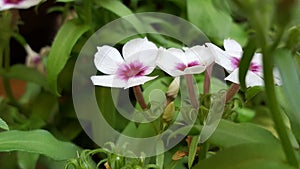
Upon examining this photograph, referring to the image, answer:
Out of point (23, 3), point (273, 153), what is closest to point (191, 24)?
point (23, 3)

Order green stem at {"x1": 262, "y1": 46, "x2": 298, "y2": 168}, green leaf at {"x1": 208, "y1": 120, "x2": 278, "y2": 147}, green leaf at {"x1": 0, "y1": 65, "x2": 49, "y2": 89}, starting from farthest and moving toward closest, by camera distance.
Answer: green leaf at {"x1": 0, "y1": 65, "x2": 49, "y2": 89}
green leaf at {"x1": 208, "y1": 120, "x2": 278, "y2": 147}
green stem at {"x1": 262, "y1": 46, "x2": 298, "y2": 168}

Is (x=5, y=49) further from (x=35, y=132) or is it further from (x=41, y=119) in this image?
(x=35, y=132)

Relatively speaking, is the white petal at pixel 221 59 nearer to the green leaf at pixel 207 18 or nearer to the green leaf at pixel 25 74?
the green leaf at pixel 207 18

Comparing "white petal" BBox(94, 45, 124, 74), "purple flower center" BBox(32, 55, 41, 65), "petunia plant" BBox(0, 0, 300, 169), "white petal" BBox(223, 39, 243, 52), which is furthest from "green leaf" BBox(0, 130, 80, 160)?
"purple flower center" BBox(32, 55, 41, 65)

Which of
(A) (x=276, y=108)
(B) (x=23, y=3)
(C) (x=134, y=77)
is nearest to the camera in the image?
(A) (x=276, y=108)

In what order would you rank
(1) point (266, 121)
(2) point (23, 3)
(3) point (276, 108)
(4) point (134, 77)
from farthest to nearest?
(1) point (266, 121), (2) point (23, 3), (4) point (134, 77), (3) point (276, 108)

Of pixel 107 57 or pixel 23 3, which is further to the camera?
pixel 23 3

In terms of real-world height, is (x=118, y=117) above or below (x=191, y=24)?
below

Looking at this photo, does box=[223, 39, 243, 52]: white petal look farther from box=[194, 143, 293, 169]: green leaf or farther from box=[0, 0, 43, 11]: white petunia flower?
box=[0, 0, 43, 11]: white petunia flower
